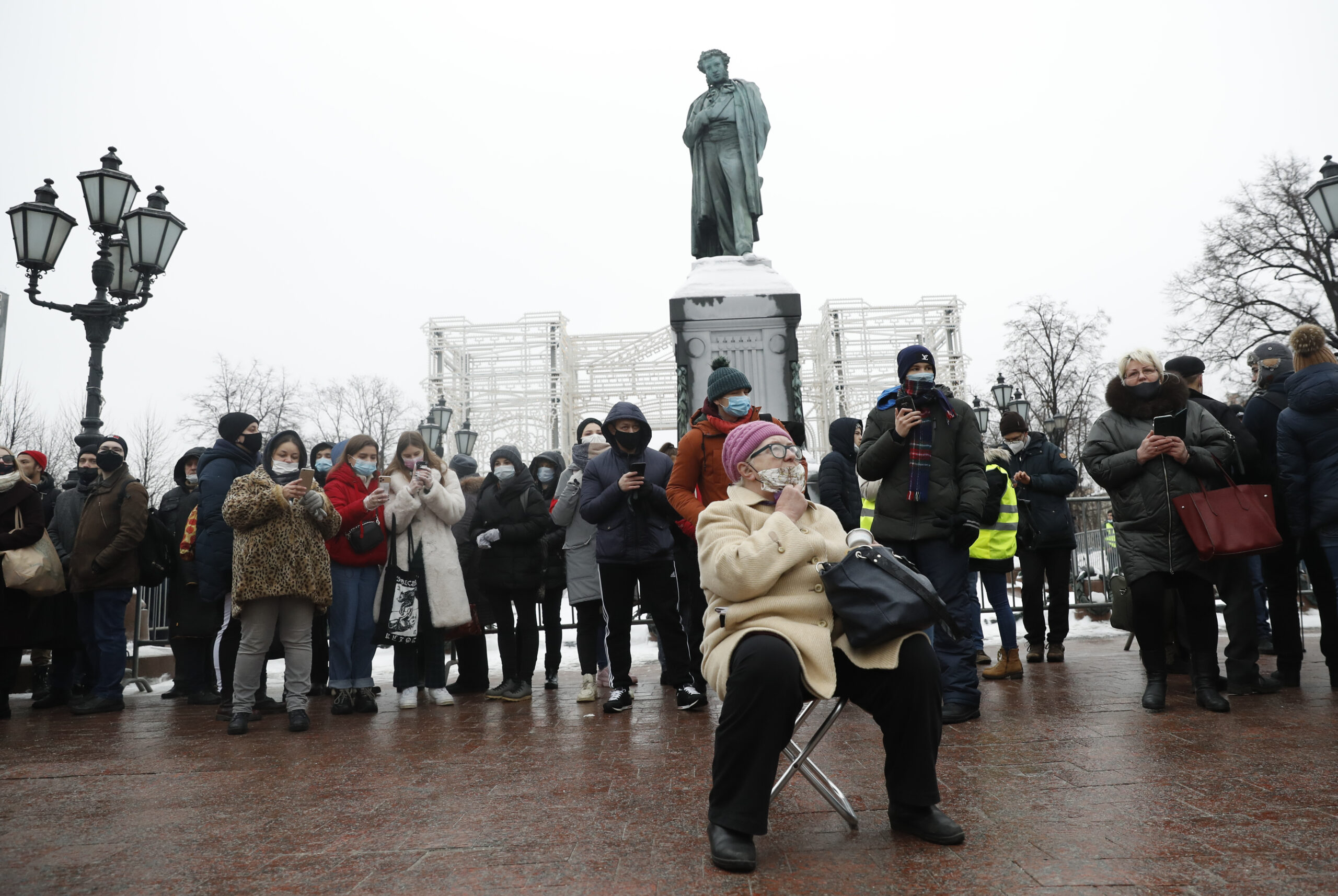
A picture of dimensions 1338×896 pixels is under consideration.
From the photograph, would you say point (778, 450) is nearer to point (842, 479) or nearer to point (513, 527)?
point (842, 479)

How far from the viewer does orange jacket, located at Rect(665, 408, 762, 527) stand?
5.59 metres

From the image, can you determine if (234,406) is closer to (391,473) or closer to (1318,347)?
(391,473)

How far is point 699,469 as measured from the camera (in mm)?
5676

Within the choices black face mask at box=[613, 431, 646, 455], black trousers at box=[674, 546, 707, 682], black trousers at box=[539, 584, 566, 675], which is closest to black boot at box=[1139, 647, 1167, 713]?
black trousers at box=[674, 546, 707, 682]

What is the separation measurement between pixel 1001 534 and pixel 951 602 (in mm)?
1993

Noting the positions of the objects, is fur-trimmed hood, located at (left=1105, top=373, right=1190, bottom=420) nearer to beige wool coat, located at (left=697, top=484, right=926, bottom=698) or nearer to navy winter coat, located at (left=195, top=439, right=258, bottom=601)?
beige wool coat, located at (left=697, top=484, right=926, bottom=698)

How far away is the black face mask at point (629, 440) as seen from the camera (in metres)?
6.12

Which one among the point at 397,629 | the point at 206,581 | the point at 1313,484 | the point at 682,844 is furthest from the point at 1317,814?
the point at 206,581

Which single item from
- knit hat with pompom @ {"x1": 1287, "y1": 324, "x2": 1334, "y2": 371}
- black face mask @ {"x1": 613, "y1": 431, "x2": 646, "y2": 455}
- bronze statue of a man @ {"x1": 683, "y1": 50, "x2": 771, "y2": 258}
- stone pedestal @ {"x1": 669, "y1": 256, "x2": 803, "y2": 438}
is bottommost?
black face mask @ {"x1": 613, "y1": 431, "x2": 646, "y2": 455}

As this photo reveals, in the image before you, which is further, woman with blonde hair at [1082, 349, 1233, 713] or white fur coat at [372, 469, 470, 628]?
white fur coat at [372, 469, 470, 628]

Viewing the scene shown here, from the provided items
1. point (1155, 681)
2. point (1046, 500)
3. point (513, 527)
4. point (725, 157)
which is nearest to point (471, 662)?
point (513, 527)

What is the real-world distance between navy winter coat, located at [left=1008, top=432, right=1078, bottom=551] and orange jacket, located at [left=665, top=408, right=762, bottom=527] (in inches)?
111

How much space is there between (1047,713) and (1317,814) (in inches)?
80.5

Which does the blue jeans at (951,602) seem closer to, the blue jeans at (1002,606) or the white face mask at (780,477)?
the blue jeans at (1002,606)
